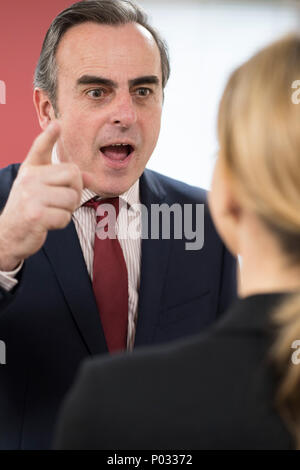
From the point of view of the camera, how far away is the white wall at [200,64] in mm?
3445

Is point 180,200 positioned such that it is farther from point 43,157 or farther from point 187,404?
point 187,404

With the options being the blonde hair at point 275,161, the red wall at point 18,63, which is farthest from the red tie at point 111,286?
the red wall at point 18,63

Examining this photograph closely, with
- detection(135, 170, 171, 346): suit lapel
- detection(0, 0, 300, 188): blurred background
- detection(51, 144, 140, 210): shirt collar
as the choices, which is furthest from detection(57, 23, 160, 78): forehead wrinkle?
detection(0, 0, 300, 188): blurred background

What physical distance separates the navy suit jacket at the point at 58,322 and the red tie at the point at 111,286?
0.03m

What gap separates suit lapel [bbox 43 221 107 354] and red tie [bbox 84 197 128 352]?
0.03m

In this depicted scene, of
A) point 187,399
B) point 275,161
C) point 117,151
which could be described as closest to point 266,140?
point 275,161

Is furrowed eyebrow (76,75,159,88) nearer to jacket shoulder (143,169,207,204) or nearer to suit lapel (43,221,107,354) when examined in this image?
jacket shoulder (143,169,207,204)

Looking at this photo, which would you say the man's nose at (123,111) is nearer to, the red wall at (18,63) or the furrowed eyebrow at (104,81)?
the furrowed eyebrow at (104,81)

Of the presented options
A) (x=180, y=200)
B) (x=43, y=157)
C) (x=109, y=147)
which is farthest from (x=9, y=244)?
(x=180, y=200)

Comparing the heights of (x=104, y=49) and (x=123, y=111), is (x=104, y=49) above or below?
above

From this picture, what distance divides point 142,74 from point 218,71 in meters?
1.86

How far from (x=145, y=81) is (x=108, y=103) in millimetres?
112

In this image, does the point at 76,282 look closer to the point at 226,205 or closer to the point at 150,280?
the point at 150,280

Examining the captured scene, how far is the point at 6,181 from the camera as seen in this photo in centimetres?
173
